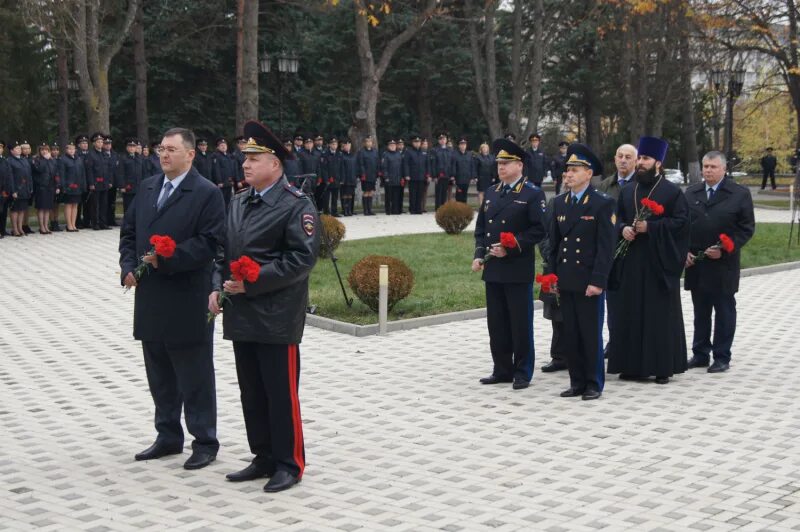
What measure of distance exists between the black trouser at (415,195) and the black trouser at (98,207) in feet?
29.6

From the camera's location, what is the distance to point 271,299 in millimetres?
7441

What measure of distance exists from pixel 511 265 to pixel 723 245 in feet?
7.81

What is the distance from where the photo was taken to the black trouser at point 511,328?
35.1 feet

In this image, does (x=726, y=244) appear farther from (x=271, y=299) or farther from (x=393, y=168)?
(x=393, y=168)

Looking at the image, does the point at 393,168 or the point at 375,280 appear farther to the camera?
the point at 393,168

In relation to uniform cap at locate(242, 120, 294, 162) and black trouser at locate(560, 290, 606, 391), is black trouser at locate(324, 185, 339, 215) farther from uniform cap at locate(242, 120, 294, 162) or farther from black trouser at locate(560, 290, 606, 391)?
uniform cap at locate(242, 120, 294, 162)

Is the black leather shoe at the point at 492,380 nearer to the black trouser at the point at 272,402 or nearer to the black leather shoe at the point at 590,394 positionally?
the black leather shoe at the point at 590,394

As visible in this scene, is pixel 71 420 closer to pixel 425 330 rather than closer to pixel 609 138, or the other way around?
pixel 425 330

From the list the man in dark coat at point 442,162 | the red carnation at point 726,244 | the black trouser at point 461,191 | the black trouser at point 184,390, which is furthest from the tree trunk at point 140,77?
the black trouser at point 184,390

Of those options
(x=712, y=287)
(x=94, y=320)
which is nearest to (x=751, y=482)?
(x=712, y=287)

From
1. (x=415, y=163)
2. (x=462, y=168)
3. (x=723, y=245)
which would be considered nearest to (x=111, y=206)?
(x=415, y=163)

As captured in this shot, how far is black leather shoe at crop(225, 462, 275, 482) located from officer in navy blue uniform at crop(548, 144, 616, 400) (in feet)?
11.4

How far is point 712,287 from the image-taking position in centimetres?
1168

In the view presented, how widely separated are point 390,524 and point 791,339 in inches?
→ 316
